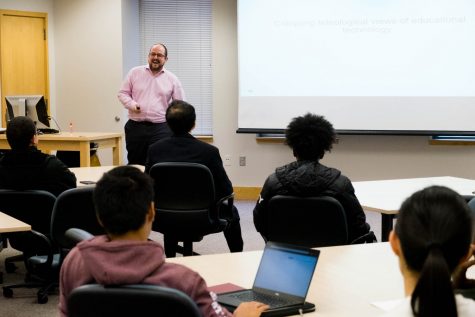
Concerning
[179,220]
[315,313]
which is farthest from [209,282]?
[179,220]

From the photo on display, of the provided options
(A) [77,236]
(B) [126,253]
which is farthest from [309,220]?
(B) [126,253]

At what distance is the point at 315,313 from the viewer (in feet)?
6.75

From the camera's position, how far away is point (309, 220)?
3.20m

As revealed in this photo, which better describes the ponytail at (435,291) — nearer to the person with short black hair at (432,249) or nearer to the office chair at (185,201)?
the person with short black hair at (432,249)

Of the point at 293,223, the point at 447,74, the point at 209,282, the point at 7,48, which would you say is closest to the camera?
the point at 209,282

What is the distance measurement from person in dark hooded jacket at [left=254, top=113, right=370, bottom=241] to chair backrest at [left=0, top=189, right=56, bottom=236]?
116 cm

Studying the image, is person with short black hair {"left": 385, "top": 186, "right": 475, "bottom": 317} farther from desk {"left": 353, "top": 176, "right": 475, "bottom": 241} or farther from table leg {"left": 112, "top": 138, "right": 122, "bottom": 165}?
table leg {"left": 112, "top": 138, "right": 122, "bottom": 165}

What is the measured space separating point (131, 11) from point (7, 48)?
1.44m

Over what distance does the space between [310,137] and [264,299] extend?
4.50 ft

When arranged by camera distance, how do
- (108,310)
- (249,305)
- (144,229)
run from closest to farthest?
(108,310), (144,229), (249,305)

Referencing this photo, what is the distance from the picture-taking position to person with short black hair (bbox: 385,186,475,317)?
4.17 feet

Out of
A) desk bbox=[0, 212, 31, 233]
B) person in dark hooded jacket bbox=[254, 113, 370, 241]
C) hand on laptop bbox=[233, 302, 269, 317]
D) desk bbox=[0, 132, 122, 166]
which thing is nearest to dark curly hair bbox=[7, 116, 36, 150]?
desk bbox=[0, 212, 31, 233]

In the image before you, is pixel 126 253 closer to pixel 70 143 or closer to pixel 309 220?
pixel 309 220

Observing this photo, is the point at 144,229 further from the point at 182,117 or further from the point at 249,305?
the point at 182,117
